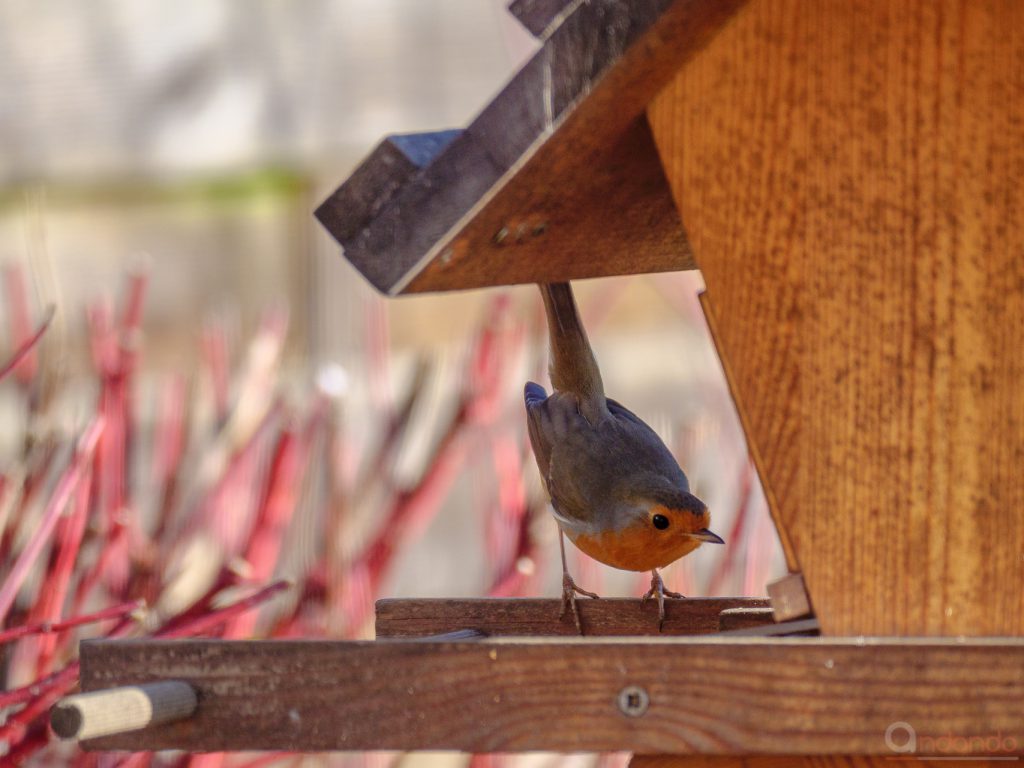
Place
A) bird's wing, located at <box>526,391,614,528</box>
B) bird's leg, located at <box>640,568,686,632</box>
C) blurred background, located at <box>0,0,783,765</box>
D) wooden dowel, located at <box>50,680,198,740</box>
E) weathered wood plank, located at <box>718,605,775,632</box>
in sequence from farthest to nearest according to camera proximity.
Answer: blurred background, located at <box>0,0,783,765</box>
bird's wing, located at <box>526,391,614,528</box>
bird's leg, located at <box>640,568,686,632</box>
weathered wood plank, located at <box>718,605,775,632</box>
wooden dowel, located at <box>50,680,198,740</box>

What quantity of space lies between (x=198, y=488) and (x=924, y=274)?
1.95 meters

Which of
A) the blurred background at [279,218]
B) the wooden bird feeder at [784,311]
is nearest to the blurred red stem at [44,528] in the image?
the wooden bird feeder at [784,311]

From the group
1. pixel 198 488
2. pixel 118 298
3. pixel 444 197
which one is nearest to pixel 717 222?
Result: pixel 444 197

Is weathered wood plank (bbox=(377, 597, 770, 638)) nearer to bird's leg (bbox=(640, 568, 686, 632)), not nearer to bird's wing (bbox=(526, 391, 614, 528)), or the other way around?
bird's leg (bbox=(640, 568, 686, 632))

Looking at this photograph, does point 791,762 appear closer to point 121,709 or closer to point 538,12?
point 121,709

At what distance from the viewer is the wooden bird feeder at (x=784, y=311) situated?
1.49 m

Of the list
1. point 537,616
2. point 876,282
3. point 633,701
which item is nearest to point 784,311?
point 876,282

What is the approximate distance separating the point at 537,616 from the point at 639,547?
1.11 feet

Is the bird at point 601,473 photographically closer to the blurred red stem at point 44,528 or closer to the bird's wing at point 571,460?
the bird's wing at point 571,460

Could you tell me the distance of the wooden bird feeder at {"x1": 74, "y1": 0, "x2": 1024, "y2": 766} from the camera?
1488 mm

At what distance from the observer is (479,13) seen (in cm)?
516

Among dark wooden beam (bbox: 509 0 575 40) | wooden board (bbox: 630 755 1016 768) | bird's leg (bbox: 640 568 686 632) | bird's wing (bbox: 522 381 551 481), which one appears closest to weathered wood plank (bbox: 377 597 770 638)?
bird's leg (bbox: 640 568 686 632)

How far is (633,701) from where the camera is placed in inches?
57.2

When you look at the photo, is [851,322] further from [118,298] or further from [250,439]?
[118,298]
